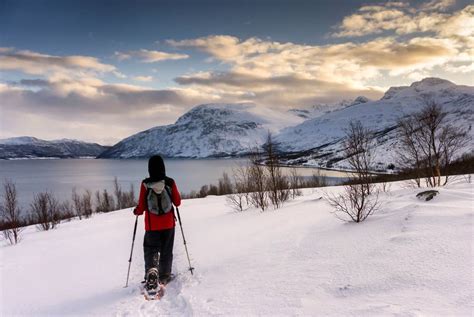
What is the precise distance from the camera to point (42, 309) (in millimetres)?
5891

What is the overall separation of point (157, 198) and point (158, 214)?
0.35 meters

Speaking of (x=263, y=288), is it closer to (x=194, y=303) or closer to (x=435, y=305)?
(x=194, y=303)

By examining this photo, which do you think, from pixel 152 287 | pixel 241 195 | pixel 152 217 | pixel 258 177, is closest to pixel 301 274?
pixel 152 287

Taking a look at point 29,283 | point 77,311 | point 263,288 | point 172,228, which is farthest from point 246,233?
point 29,283

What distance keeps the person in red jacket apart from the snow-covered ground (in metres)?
0.56

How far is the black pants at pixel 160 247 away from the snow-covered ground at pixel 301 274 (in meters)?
0.42

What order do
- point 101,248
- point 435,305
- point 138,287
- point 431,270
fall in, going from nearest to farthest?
point 435,305, point 431,270, point 138,287, point 101,248

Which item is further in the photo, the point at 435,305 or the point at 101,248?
the point at 101,248

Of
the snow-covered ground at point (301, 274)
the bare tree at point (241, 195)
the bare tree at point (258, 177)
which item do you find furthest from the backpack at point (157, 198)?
the bare tree at point (241, 195)

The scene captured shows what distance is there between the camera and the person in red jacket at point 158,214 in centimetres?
655

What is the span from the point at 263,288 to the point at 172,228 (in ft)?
8.52

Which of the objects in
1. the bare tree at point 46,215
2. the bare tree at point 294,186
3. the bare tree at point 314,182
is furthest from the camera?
the bare tree at point 314,182

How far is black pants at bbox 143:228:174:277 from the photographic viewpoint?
21.6 ft

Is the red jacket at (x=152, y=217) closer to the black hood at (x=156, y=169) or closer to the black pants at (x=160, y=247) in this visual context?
the black pants at (x=160, y=247)
